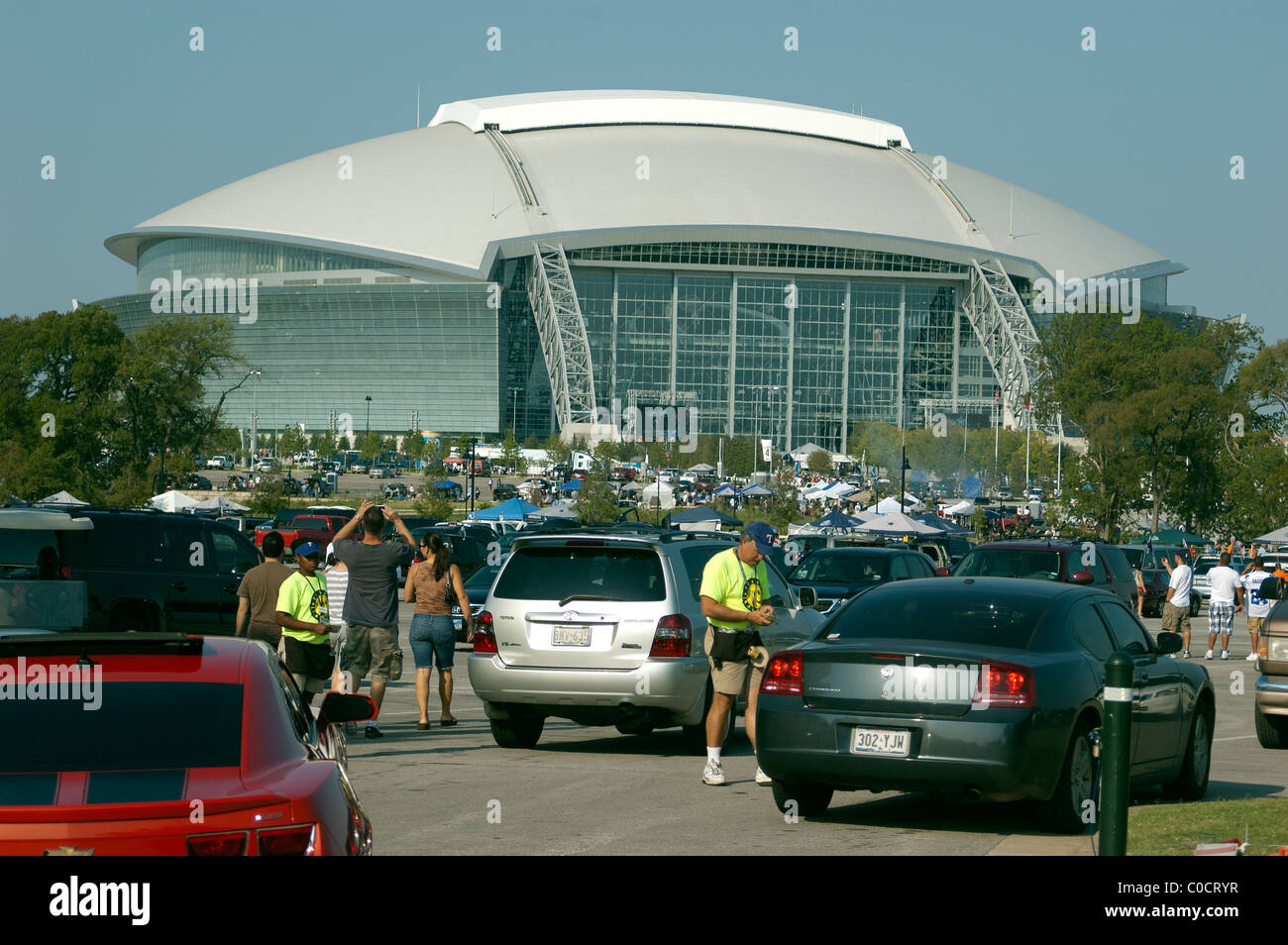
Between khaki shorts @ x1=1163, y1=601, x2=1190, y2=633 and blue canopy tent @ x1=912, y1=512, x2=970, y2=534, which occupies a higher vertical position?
khaki shorts @ x1=1163, y1=601, x2=1190, y2=633

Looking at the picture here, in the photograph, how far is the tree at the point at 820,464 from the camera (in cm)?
11494

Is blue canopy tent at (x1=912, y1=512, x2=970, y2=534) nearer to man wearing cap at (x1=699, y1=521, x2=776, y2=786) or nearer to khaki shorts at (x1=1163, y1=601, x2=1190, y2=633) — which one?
khaki shorts at (x1=1163, y1=601, x2=1190, y2=633)

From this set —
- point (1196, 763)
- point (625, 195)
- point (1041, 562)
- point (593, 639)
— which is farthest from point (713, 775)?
point (625, 195)

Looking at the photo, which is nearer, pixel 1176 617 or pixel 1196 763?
pixel 1196 763

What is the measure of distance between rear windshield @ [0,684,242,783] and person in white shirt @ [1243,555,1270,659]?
22.2 metres

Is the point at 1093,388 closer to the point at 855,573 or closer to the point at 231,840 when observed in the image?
the point at 855,573

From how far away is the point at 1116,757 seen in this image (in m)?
6.84

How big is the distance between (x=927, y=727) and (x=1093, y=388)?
58.5 meters

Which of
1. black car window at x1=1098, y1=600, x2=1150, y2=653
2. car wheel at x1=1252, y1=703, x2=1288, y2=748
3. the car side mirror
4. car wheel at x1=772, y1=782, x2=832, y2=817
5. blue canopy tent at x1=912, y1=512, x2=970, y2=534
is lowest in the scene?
blue canopy tent at x1=912, y1=512, x2=970, y2=534

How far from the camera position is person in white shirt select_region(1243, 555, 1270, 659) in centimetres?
2828

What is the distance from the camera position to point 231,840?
4977mm

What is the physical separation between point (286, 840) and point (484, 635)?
28.4 ft

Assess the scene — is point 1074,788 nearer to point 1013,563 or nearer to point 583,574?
point 583,574

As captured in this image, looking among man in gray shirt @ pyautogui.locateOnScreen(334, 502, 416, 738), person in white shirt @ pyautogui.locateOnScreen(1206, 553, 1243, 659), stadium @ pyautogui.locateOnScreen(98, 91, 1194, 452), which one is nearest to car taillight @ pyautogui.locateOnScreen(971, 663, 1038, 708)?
man in gray shirt @ pyautogui.locateOnScreen(334, 502, 416, 738)
